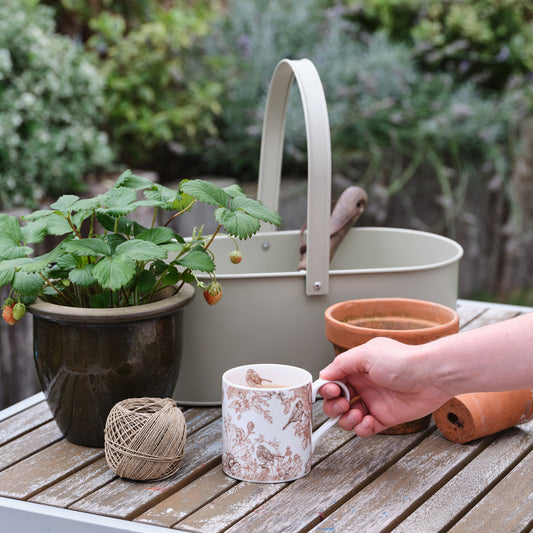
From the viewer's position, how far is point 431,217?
145 inches

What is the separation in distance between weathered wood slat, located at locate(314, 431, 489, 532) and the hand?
0.06 m

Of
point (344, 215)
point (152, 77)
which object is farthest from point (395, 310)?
point (152, 77)

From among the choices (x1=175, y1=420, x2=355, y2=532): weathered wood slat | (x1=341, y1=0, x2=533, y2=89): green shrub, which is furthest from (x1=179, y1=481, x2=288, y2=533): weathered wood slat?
(x1=341, y1=0, x2=533, y2=89): green shrub

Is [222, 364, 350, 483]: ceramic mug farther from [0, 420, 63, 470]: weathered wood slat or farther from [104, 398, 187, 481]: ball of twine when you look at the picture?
[0, 420, 63, 470]: weathered wood slat

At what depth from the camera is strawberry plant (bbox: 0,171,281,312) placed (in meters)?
1.02

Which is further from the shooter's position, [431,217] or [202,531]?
[431,217]

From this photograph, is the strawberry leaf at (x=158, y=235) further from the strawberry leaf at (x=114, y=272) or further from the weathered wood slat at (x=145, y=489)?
the weathered wood slat at (x=145, y=489)

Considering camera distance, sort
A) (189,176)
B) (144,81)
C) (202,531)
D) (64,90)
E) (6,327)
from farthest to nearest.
A: (189,176), (144,81), (64,90), (6,327), (202,531)

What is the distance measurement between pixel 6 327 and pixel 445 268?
5.06ft

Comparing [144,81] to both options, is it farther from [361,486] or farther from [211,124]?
[361,486]

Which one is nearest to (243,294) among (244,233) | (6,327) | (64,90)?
(244,233)

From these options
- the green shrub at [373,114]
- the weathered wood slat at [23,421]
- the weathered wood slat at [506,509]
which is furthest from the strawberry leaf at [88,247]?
the green shrub at [373,114]

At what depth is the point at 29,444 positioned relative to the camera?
3.78 feet

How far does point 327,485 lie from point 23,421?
52cm
